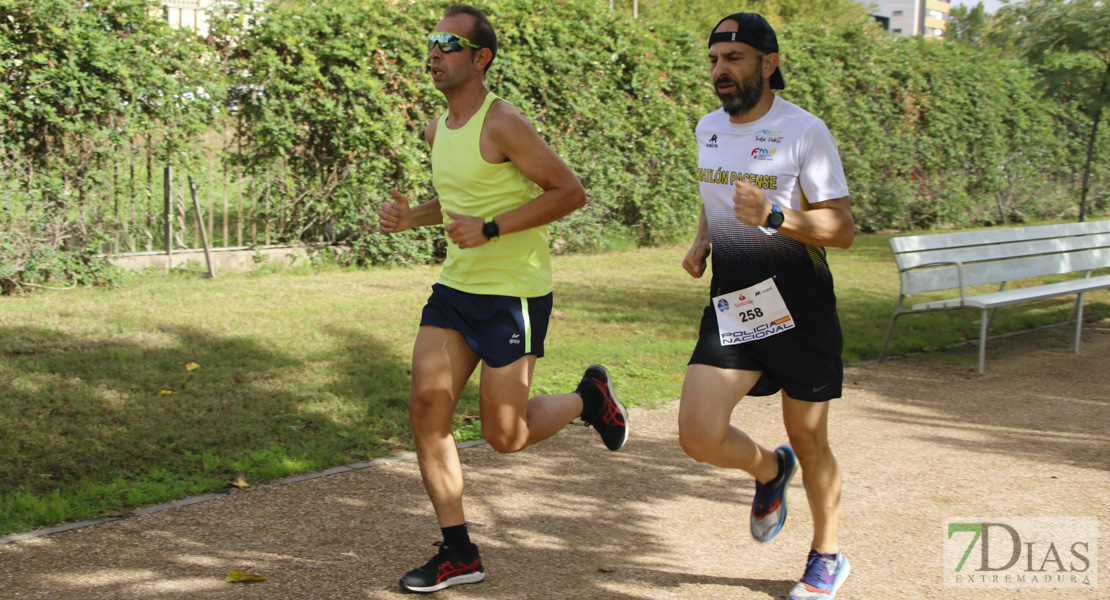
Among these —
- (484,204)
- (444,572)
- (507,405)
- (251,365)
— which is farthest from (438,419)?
(251,365)

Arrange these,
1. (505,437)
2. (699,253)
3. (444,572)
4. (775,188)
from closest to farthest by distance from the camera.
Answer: (775,188) < (444,572) < (505,437) < (699,253)

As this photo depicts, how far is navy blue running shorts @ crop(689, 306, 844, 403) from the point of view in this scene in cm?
351

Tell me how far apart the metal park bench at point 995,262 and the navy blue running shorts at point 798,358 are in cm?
463

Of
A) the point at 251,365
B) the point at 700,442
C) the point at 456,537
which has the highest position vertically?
the point at 700,442

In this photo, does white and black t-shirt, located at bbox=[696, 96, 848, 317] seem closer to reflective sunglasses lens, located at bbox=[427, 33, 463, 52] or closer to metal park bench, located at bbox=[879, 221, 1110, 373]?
reflective sunglasses lens, located at bbox=[427, 33, 463, 52]

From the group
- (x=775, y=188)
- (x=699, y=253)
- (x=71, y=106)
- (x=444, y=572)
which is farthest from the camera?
(x=71, y=106)

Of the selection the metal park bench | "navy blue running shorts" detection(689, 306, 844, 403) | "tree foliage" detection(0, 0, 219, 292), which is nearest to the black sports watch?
"navy blue running shorts" detection(689, 306, 844, 403)

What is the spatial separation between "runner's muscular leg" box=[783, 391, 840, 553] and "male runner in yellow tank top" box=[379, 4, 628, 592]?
1008 mm

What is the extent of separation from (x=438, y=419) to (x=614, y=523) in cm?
114

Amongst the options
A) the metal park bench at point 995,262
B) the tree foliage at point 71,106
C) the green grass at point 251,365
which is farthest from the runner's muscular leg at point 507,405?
the tree foliage at point 71,106

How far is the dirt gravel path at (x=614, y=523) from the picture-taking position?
3680 millimetres

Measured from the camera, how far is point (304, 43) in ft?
33.9

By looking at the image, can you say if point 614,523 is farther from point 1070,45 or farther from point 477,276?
point 1070,45

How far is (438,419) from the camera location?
363 cm
